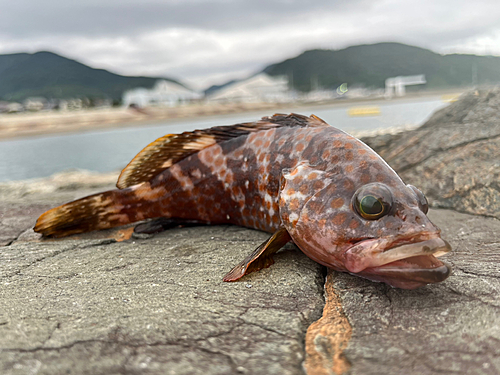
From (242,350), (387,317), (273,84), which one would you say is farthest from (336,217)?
(273,84)

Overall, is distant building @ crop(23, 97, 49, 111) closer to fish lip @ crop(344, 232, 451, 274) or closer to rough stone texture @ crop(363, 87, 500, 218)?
rough stone texture @ crop(363, 87, 500, 218)

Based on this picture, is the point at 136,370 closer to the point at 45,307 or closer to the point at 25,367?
the point at 25,367

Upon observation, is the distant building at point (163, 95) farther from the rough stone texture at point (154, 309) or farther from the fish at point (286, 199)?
the rough stone texture at point (154, 309)

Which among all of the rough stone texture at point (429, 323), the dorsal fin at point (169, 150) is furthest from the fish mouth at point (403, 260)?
the dorsal fin at point (169, 150)

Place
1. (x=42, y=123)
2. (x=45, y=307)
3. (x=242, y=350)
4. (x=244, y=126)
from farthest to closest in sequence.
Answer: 1. (x=42, y=123)
2. (x=244, y=126)
3. (x=45, y=307)
4. (x=242, y=350)

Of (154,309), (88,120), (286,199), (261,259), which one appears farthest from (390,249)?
(88,120)

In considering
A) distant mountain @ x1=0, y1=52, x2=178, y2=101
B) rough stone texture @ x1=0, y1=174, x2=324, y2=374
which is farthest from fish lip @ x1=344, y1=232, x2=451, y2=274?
distant mountain @ x1=0, y1=52, x2=178, y2=101
